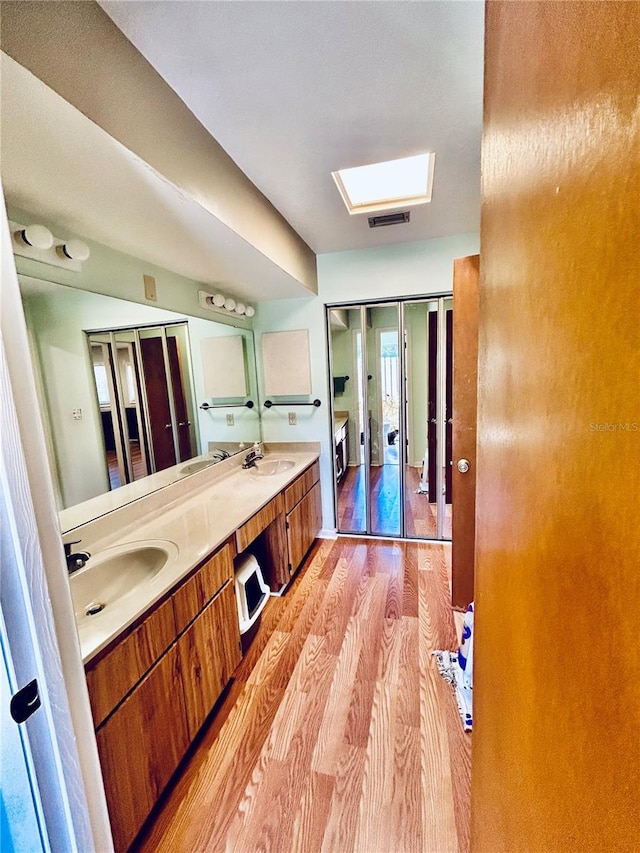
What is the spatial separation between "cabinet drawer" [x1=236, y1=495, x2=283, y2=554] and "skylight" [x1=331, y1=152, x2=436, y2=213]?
1810 mm

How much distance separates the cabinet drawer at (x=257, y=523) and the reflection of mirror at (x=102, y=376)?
0.60 m

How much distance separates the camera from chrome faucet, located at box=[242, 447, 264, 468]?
2.79 metres

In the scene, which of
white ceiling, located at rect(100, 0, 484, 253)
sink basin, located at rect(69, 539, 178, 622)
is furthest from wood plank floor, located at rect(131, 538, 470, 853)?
white ceiling, located at rect(100, 0, 484, 253)

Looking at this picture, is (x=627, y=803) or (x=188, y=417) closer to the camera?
(x=627, y=803)

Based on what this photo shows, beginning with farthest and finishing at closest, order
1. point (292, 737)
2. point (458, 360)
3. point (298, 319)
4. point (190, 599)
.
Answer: point (298, 319) < point (458, 360) < point (292, 737) < point (190, 599)

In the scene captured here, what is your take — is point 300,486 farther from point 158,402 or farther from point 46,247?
point 46,247

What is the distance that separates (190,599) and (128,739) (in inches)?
15.7

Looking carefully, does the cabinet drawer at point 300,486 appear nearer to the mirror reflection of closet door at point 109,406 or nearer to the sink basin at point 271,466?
the sink basin at point 271,466

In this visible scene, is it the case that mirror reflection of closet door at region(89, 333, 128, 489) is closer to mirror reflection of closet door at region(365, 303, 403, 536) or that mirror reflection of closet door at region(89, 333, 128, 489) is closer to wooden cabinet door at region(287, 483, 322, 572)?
wooden cabinet door at region(287, 483, 322, 572)

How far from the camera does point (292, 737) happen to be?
1403 mm

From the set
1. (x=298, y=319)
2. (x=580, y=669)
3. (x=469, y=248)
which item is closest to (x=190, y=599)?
(x=580, y=669)

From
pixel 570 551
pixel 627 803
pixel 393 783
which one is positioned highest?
pixel 570 551

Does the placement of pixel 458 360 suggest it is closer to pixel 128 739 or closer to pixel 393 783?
pixel 393 783

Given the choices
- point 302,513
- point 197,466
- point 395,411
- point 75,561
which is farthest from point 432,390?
point 75,561
